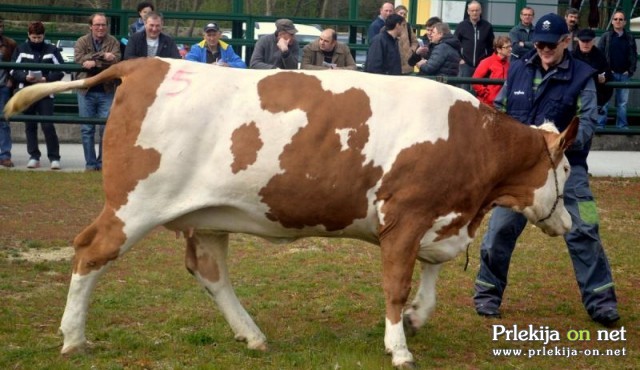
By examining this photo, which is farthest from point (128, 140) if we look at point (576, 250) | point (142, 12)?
point (142, 12)

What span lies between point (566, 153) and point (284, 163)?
220 centimetres

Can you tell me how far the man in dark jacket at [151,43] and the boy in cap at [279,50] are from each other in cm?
111

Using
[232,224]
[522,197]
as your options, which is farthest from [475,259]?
[232,224]

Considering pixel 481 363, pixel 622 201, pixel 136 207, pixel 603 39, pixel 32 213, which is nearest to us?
pixel 136 207

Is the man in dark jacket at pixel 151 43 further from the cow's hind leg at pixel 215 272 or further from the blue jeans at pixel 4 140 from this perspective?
the cow's hind leg at pixel 215 272

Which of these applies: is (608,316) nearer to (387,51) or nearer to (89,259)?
(89,259)

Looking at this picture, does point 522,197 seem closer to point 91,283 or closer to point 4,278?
point 91,283

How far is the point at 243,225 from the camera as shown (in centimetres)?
636

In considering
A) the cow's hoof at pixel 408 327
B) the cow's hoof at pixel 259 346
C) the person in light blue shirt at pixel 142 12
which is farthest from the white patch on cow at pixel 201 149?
the person in light blue shirt at pixel 142 12

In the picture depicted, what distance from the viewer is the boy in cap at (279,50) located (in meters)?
14.2

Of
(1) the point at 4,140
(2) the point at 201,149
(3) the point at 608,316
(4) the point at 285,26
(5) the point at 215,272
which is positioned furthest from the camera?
(1) the point at 4,140

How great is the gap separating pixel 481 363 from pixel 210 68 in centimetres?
236

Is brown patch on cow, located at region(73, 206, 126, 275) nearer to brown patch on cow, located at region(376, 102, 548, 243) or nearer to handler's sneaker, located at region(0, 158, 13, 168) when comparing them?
brown patch on cow, located at region(376, 102, 548, 243)

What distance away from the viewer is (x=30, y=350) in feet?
20.8
